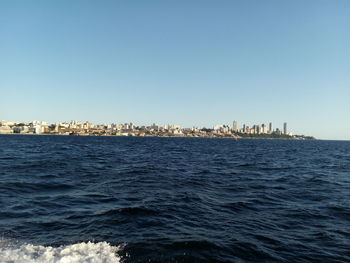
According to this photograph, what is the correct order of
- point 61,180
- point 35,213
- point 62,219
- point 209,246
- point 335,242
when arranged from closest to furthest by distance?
1. point 209,246
2. point 335,242
3. point 62,219
4. point 35,213
5. point 61,180

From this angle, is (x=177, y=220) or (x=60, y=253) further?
(x=177, y=220)

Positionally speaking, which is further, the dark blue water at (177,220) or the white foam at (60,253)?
the dark blue water at (177,220)

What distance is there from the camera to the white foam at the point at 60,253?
26.0 feet

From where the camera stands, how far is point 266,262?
8.65 m

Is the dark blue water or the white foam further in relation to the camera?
the dark blue water

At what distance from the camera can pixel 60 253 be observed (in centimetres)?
836

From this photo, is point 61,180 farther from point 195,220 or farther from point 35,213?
point 195,220

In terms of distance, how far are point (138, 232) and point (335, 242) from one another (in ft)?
27.4

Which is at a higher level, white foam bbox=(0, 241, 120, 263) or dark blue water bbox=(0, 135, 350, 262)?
white foam bbox=(0, 241, 120, 263)

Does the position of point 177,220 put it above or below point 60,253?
below

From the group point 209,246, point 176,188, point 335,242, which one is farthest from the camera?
point 176,188

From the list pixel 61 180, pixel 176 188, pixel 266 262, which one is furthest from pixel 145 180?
pixel 266 262

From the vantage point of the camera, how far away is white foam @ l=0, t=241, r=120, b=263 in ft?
26.0

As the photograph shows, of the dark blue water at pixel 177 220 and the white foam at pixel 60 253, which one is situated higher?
the white foam at pixel 60 253
